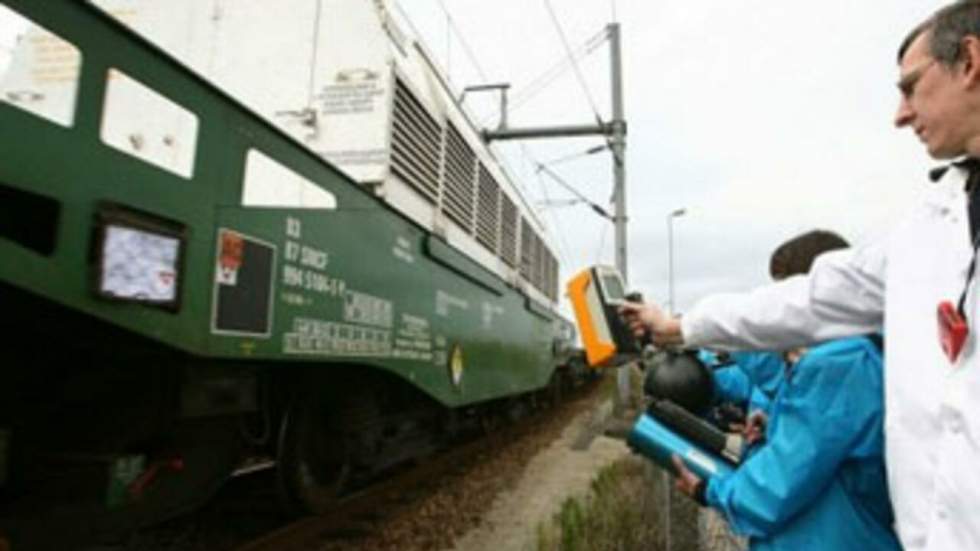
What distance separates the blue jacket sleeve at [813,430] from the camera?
69.4 inches

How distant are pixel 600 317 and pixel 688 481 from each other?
0.51m

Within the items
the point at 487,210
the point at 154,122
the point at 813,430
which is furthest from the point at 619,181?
the point at 813,430

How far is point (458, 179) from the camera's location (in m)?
7.26

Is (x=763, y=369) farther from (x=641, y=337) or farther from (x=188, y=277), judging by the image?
(x=188, y=277)

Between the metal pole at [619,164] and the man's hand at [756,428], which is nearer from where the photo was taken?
the man's hand at [756,428]

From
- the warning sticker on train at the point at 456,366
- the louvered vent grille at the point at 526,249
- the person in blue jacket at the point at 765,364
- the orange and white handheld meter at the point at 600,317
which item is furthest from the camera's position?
the louvered vent grille at the point at 526,249

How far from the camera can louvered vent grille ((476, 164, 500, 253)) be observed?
8164 mm

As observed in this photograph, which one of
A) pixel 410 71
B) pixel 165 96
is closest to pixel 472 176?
pixel 410 71

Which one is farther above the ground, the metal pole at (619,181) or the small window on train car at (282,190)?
the metal pole at (619,181)

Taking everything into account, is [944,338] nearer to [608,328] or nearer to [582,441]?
[608,328]

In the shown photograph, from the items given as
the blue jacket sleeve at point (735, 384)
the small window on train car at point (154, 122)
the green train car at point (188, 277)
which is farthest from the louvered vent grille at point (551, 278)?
the small window on train car at point (154, 122)

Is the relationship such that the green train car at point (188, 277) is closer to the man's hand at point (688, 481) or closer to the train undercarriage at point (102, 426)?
the train undercarriage at point (102, 426)

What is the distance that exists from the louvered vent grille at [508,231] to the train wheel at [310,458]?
14.5 ft

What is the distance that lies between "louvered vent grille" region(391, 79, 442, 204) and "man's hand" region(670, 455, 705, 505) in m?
3.56
